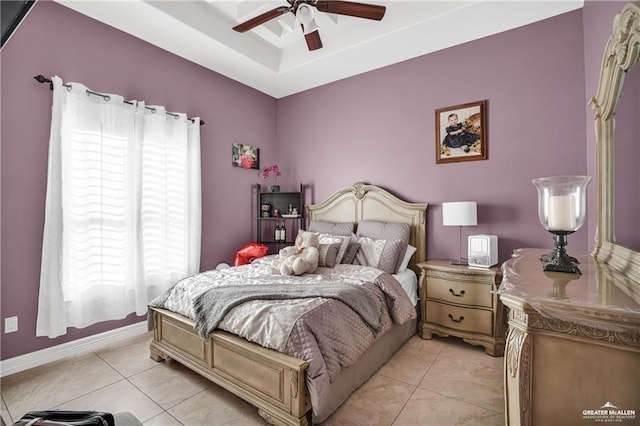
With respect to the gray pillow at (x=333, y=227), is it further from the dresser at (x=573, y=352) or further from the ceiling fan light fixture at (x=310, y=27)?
the dresser at (x=573, y=352)

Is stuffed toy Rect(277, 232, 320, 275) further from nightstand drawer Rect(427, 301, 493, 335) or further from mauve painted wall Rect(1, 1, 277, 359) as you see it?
mauve painted wall Rect(1, 1, 277, 359)

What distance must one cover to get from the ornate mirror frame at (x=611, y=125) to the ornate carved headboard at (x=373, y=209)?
1.78 m

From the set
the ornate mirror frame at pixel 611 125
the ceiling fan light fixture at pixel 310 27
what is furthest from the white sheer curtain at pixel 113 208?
the ornate mirror frame at pixel 611 125

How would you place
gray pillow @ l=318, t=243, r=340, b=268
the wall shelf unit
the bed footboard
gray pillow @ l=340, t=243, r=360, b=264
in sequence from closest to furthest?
the bed footboard < gray pillow @ l=318, t=243, r=340, b=268 < gray pillow @ l=340, t=243, r=360, b=264 < the wall shelf unit

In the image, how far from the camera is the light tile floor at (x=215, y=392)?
1.80 meters

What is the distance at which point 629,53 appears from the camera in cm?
116

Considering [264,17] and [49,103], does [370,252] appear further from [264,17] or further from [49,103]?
[49,103]

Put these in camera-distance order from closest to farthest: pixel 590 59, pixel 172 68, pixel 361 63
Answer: pixel 590 59 < pixel 172 68 < pixel 361 63

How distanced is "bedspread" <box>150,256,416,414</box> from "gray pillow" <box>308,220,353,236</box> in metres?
1.00

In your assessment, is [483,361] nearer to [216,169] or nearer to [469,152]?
[469,152]

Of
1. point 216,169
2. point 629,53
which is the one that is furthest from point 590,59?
point 216,169

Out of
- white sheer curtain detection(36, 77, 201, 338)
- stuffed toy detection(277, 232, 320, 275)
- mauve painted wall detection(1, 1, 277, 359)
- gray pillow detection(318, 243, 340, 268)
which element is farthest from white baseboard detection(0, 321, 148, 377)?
gray pillow detection(318, 243, 340, 268)

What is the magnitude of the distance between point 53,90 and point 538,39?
423 cm

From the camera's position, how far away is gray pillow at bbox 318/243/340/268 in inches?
116
